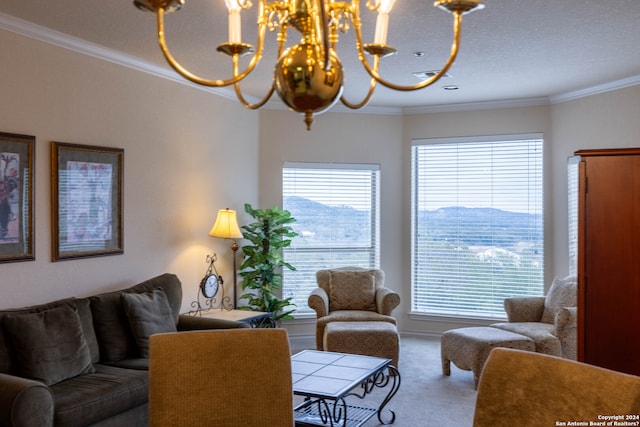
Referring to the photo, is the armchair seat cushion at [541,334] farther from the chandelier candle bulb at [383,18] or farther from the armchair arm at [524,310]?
the chandelier candle bulb at [383,18]

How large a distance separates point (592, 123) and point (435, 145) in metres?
1.71

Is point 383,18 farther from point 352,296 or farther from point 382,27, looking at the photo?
point 352,296

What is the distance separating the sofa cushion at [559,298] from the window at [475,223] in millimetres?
840

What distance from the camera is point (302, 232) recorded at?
658cm

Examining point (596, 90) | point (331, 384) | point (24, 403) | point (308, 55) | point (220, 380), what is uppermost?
point (596, 90)

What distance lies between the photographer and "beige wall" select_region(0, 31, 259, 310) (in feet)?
12.4

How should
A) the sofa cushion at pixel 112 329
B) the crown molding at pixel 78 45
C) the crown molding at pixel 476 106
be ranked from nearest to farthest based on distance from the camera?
the crown molding at pixel 78 45 → the sofa cushion at pixel 112 329 → the crown molding at pixel 476 106

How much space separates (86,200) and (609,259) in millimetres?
3458

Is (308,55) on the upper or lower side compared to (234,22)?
lower

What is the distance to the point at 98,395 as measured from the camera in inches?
128

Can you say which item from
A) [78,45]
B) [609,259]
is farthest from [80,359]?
[609,259]

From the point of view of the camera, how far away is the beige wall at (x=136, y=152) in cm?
379

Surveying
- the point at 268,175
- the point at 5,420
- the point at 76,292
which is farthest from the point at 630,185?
the point at 268,175

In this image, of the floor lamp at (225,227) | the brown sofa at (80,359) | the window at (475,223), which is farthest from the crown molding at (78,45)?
the window at (475,223)
